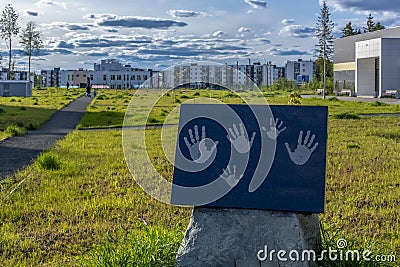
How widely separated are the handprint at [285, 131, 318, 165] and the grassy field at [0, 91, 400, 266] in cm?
85

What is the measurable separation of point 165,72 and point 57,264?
6.61 ft

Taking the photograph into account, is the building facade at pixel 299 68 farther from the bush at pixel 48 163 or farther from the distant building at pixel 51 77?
the bush at pixel 48 163

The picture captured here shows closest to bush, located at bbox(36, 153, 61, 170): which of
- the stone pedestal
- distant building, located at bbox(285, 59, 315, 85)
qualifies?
the stone pedestal

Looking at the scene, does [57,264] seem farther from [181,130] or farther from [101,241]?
[181,130]

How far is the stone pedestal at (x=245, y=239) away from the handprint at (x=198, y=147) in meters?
0.47

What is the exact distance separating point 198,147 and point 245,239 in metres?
0.82

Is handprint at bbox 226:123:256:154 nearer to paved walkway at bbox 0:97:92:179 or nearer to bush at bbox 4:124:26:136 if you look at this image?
paved walkway at bbox 0:97:92:179

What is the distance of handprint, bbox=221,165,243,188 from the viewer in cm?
461

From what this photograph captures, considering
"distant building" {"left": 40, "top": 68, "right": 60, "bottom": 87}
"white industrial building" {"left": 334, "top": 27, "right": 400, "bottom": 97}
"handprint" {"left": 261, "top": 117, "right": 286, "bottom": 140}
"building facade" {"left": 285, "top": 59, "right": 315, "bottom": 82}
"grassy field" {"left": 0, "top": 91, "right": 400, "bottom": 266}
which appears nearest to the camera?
"handprint" {"left": 261, "top": 117, "right": 286, "bottom": 140}

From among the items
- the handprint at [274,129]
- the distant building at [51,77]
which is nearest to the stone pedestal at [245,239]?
the handprint at [274,129]

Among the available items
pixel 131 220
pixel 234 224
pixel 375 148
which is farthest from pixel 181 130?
pixel 375 148

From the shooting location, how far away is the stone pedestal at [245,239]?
4316 mm

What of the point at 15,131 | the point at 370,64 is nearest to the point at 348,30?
the point at 370,64

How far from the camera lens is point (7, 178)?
9578mm
